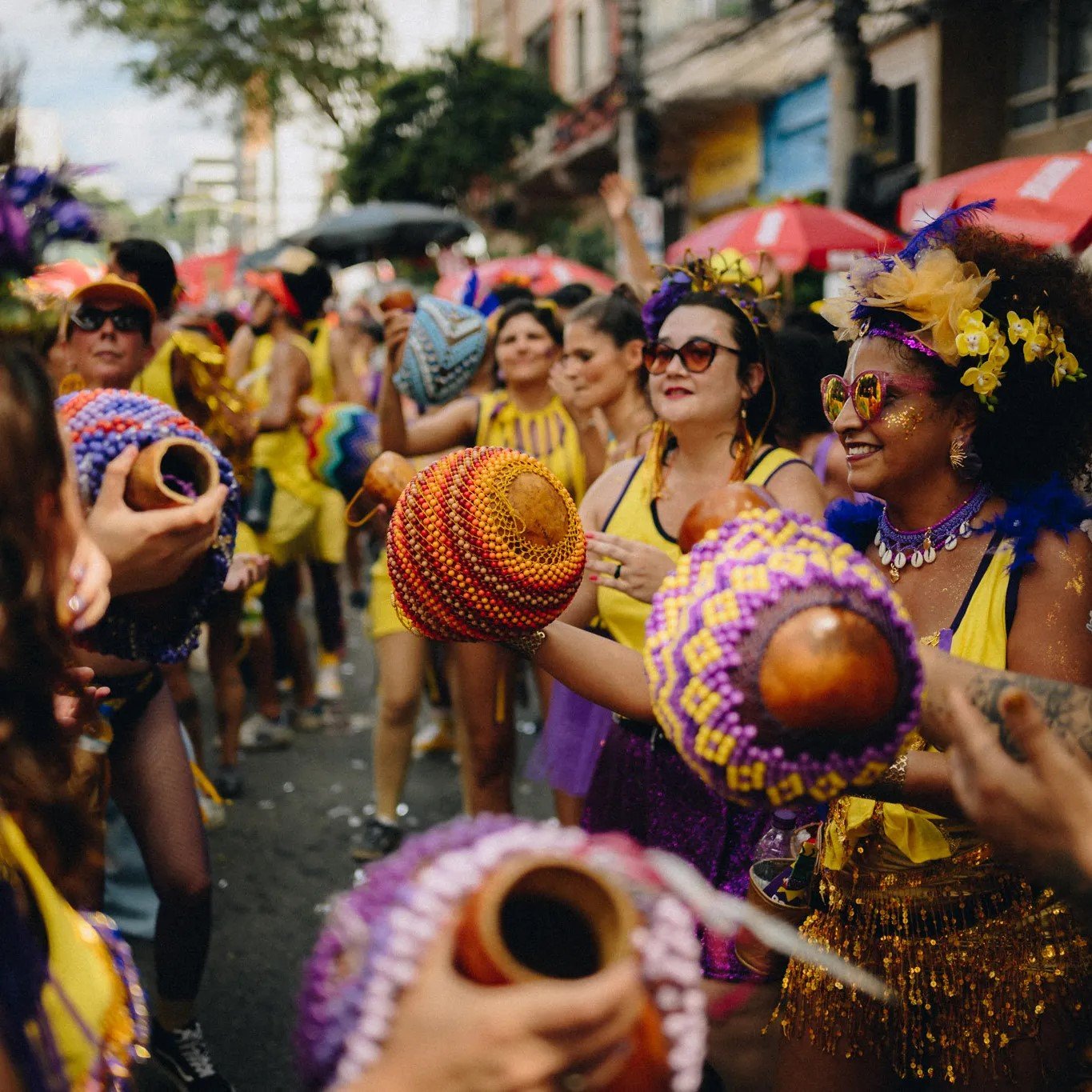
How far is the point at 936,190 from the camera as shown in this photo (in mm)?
6586

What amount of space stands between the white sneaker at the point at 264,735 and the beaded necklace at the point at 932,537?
5.02 m

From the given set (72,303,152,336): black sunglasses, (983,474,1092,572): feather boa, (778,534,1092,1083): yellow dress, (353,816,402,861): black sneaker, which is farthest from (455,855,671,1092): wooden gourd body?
(353,816,402,861): black sneaker

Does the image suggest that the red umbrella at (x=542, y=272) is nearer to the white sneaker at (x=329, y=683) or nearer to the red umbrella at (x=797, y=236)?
the red umbrella at (x=797, y=236)

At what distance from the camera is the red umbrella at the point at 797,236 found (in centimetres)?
812

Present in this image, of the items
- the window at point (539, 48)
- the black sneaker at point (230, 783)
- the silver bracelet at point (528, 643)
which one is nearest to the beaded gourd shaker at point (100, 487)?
the silver bracelet at point (528, 643)

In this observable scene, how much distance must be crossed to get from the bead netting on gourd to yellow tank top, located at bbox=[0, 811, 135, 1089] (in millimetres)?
869

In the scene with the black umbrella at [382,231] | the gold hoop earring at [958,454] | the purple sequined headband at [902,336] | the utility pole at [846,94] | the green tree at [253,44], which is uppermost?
the green tree at [253,44]

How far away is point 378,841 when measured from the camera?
505 cm

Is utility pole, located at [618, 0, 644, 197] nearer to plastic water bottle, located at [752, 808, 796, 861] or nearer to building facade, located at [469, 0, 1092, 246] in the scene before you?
building facade, located at [469, 0, 1092, 246]

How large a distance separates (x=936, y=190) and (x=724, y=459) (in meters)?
4.17

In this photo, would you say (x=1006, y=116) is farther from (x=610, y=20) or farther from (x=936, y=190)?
(x=610, y=20)

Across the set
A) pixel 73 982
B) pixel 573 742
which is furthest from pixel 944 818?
pixel 573 742

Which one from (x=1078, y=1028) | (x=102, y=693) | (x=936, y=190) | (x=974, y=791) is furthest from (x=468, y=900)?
(x=936, y=190)

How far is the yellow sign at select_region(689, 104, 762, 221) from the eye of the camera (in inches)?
712
